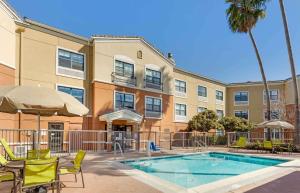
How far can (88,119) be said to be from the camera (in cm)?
2462

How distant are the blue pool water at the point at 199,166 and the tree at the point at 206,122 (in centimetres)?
1055

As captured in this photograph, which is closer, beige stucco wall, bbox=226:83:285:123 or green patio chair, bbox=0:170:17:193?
green patio chair, bbox=0:170:17:193

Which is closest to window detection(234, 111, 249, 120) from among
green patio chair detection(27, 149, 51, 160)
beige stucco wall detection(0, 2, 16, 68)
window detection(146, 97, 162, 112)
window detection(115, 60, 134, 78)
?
window detection(146, 97, 162, 112)

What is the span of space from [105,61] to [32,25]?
654 cm

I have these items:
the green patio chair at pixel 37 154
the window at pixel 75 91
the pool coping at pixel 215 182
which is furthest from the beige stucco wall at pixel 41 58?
the green patio chair at pixel 37 154

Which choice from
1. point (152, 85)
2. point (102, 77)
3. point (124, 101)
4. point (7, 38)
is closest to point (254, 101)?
point (152, 85)

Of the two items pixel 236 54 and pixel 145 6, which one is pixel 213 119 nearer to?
pixel 236 54

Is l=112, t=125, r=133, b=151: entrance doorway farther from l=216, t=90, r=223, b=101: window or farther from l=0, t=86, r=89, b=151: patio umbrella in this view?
l=216, t=90, r=223, b=101: window

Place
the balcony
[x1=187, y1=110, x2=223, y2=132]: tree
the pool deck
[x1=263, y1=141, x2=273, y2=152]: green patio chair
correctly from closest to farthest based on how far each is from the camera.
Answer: the pool deck < [x1=263, y1=141, x2=273, y2=152]: green patio chair < the balcony < [x1=187, y1=110, x2=223, y2=132]: tree

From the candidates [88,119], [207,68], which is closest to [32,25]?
[88,119]

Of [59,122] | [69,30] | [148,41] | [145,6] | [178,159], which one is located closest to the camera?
[178,159]

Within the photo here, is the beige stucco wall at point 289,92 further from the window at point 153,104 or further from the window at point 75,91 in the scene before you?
the window at point 75,91

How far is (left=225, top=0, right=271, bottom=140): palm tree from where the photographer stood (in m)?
28.0

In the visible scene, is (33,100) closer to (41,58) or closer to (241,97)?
(41,58)
